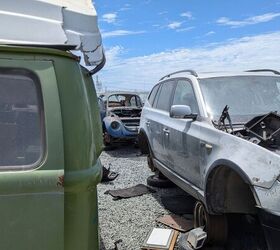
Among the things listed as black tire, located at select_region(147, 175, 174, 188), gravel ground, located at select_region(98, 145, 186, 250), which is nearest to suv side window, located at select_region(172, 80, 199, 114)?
gravel ground, located at select_region(98, 145, 186, 250)

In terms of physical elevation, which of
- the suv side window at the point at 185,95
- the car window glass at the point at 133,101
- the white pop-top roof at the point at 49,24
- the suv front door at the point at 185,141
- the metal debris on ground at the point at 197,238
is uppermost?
the white pop-top roof at the point at 49,24

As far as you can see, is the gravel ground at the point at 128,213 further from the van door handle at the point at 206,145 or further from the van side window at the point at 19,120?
the van side window at the point at 19,120

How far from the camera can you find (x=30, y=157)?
203 cm

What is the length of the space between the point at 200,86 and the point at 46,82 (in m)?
3.52

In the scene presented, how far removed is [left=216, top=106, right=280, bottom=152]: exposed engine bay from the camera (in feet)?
12.6

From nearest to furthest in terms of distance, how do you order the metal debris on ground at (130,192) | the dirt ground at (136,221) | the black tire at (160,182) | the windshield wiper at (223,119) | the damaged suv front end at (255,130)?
the damaged suv front end at (255,130) < the windshield wiper at (223,119) < the dirt ground at (136,221) < the metal debris on ground at (130,192) < the black tire at (160,182)

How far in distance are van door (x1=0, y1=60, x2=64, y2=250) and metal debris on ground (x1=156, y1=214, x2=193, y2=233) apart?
3.47 metres

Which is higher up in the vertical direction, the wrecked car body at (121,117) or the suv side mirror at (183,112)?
the suv side mirror at (183,112)

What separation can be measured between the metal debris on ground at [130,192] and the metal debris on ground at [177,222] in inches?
48.6

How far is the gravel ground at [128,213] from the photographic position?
5.04 m

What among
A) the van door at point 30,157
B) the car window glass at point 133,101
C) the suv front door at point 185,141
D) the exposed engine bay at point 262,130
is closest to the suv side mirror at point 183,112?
the suv front door at point 185,141

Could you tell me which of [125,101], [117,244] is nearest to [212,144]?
[117,244]

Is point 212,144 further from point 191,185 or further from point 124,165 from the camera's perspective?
point 124,165

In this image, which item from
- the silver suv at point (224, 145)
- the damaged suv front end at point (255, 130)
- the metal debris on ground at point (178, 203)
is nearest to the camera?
the damaged suv front end at point (255, 130)
